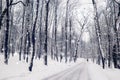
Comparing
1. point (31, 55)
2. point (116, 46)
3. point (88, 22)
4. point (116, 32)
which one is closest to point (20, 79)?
point (31, 55)

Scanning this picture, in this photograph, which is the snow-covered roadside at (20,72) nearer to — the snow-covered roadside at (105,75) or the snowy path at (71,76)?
the snowy path at (71,76)

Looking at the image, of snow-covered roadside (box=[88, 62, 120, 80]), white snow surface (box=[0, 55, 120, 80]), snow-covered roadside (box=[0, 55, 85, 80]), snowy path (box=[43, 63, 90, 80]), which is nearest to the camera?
snow-covered roadside (box=[0, 55, 85, 80])

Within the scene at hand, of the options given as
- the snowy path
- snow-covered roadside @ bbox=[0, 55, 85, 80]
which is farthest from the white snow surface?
the snowy path

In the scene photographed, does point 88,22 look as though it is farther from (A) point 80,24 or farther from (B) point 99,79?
(B) point 99,79

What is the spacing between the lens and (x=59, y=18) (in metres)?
54.9

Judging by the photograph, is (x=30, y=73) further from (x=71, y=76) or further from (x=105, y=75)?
(x=105, y=75)

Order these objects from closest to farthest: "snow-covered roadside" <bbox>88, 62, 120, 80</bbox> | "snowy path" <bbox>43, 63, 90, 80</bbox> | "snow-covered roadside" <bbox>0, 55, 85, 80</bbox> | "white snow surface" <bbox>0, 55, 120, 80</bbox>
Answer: "snow-covered roadside" <bbox>0, 55, 85, 80</bbox> < "white snow surface" <bbox>0, 55, 120, 80</bbox> < "snowy path" <bbox>43, 63, 90, 80</bbox> < "snow-covered roadside" <bbox>88, 62, 120, 80</bbox>

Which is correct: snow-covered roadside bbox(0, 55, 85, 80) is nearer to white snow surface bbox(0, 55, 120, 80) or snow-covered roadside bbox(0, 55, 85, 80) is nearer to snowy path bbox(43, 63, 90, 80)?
white snow surface bbox(0, 55, 120, 80)

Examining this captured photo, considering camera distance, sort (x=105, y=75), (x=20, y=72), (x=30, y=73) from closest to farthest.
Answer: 1. (x=20, y=72)
2. (x=30, y=73)
3. (x=105, y=75)

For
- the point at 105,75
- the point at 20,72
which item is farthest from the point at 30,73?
the point at 105,75

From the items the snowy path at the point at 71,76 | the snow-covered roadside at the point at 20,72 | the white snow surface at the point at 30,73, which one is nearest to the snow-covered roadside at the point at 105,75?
the white snow surface at the point at 30,73

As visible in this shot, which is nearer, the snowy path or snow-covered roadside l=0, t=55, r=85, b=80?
snow-covered roadside l=0, t=55, r=85, b=80

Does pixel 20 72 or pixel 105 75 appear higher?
pixel 20 72

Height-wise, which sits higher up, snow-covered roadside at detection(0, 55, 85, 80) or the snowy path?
snow-covered roadside at detection(0, 55, 85, 80)
